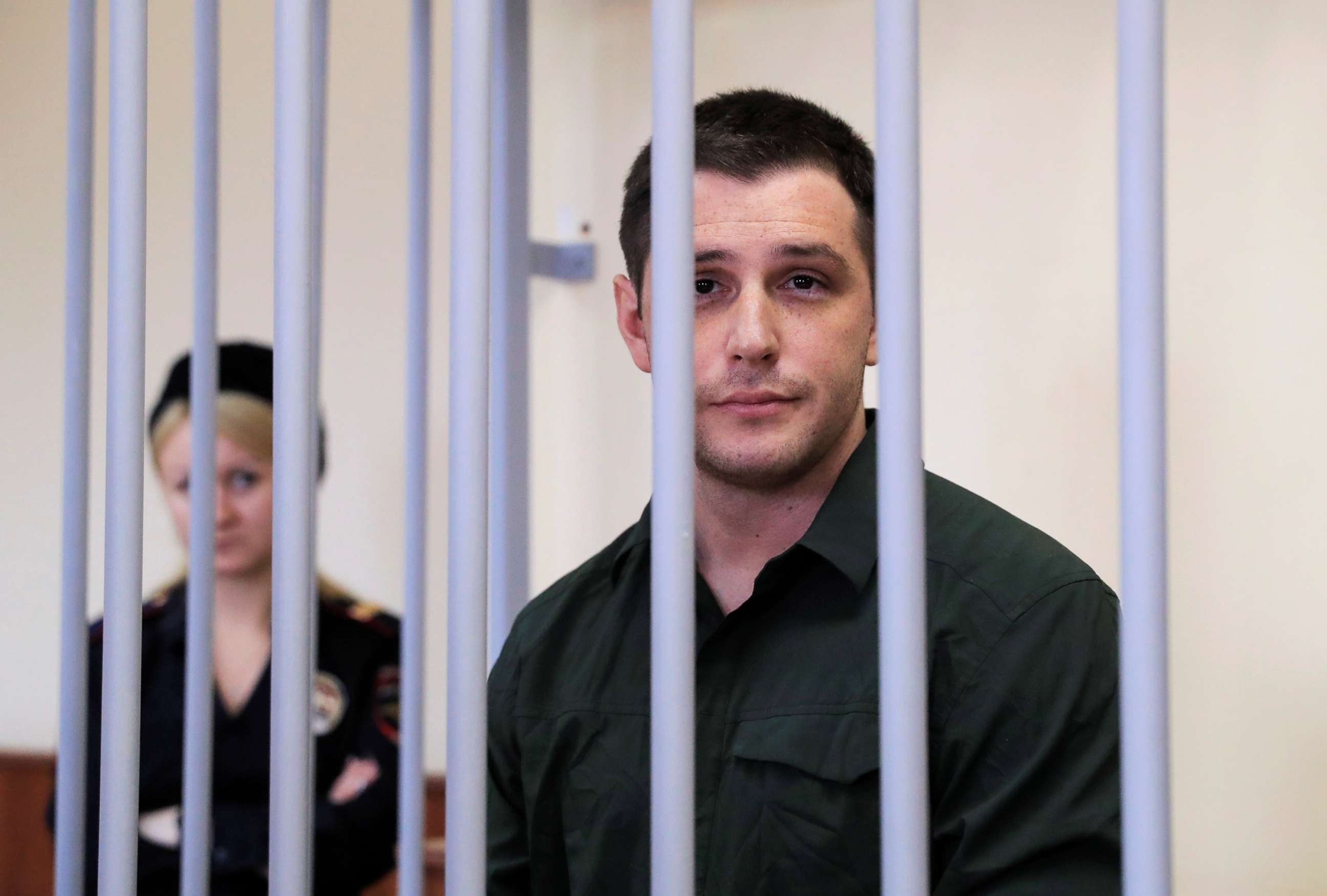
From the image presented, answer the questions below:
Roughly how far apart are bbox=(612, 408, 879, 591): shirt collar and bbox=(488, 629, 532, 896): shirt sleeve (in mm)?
243

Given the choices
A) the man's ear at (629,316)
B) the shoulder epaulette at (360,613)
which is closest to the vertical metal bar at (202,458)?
the man's ear at (629,316)

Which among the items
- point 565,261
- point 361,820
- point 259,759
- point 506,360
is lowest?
point 361,820

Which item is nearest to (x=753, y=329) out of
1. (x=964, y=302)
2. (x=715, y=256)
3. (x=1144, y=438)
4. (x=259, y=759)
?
(x=715, y=256)

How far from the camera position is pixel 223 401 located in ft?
6.92

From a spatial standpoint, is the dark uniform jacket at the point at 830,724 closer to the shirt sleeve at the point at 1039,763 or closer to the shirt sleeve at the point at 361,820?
Result: the shirt sleeve at the point at 1039,763

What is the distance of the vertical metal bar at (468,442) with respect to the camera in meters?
0.51

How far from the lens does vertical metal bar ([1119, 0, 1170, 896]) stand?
435 millimetres

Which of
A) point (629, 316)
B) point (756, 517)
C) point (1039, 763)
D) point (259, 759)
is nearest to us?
point (1039, 763)

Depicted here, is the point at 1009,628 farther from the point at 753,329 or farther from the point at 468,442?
the point at 468,442

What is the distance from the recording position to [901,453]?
44 cm

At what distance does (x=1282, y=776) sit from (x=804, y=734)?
160cm

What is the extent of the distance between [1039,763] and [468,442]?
455mm

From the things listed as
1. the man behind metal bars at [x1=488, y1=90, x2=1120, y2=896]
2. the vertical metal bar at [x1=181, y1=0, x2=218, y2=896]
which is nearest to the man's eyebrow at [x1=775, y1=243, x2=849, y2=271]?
the man behind metal bars at [x1=488, y1=90, x2=1120, y2=896]

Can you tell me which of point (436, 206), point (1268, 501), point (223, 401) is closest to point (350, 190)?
point (436, 206)
